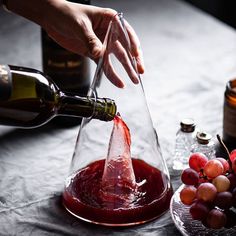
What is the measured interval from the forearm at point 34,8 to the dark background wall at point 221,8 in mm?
1285

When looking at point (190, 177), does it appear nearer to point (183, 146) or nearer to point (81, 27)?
point (183, 146)

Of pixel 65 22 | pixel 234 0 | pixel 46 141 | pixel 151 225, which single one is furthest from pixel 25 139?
pixel 234 0

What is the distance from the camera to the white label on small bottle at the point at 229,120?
1244mm

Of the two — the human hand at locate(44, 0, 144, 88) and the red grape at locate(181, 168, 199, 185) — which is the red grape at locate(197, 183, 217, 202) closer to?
the red grape at locate(181, 168, 199, 185)

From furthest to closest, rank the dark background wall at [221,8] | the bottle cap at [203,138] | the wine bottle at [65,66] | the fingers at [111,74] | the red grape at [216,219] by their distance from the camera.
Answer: the dark background wall at [221,8] → the wine bottle at [65,66] → the bottle cap at [203,138] → the fingers at [111,74] → the red grape at [216,219]

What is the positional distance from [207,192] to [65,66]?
0.47 meters

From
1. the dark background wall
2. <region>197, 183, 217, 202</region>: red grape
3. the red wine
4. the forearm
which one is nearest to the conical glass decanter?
the red wine

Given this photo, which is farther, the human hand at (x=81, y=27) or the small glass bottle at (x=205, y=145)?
the small glass bottle at (x=205, y=145)

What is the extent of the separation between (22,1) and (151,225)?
0.50m

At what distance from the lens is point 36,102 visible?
3.37ft

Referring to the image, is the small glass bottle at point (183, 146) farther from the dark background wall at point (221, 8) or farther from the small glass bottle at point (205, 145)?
the dark background wall at point (221, 8)

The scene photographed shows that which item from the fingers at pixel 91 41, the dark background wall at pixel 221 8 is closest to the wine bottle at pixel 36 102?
the fingers at pixel 91 41

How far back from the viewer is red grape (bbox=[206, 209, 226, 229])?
97cm

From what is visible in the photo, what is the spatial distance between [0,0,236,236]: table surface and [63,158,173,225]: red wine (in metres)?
0.01
